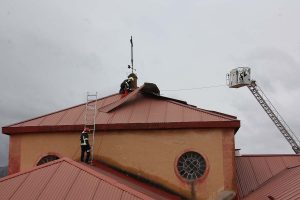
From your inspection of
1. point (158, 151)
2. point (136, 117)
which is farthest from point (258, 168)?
point (136, 117)

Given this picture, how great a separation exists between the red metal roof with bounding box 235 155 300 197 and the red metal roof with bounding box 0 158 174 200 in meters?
7.38

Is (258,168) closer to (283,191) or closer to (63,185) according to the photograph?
(283,191)

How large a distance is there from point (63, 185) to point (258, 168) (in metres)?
10.8

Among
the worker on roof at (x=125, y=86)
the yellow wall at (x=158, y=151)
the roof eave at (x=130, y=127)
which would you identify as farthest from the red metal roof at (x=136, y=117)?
the worker on roof at (x=125, y=86)

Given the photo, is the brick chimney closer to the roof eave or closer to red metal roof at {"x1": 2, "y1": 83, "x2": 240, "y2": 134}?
red metal roof at {"x1": 2, "y1": 83, "x2": 240, "y2": 134}

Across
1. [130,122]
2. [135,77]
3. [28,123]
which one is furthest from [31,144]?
[135,77]

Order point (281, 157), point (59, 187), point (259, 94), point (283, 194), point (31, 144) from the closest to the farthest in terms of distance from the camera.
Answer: point (59, 187), point (283, 194), point (31, 144), point (281, 157), point (259, 94)

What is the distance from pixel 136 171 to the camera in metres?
17.2

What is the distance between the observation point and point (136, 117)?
18.2 metres

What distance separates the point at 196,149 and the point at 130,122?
3081 millimetres

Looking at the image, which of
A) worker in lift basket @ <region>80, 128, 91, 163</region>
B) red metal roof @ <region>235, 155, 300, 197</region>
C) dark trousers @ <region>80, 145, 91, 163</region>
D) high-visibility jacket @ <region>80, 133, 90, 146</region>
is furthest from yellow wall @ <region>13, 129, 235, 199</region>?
red metal roof @ <region>235, 155, 300, 197</region>

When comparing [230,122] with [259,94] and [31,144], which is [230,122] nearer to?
[31,144]

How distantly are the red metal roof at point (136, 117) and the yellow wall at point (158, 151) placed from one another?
37 centimetres

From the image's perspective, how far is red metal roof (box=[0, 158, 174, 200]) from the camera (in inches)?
476
